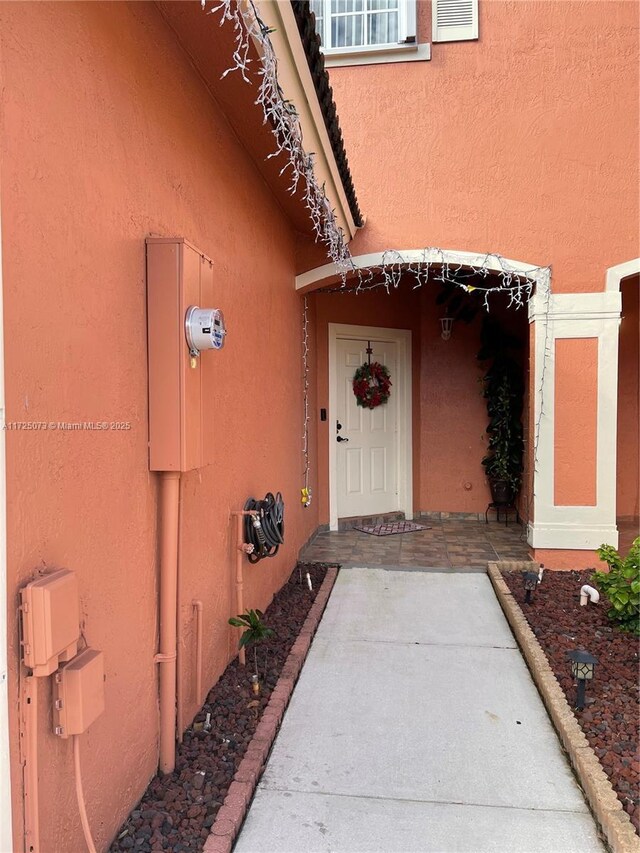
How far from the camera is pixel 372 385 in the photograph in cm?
711

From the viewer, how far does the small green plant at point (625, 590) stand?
3553 mm

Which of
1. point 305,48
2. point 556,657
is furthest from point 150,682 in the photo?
point 305,48

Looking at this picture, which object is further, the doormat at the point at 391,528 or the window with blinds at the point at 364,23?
the doormat at the point at 391,528

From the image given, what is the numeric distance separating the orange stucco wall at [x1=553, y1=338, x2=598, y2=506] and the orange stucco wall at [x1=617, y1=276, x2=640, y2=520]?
2128 mm

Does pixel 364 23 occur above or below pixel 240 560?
above

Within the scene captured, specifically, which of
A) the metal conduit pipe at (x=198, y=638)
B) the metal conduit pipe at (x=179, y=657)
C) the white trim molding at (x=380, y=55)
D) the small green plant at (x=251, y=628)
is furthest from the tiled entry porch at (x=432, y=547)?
the white trim molding at (x=380, y=55)

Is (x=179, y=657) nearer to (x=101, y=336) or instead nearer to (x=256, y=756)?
(x=256, y=756)

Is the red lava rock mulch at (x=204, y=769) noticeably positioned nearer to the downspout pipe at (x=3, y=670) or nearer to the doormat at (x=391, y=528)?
the downspout pipe at (x=3, y=670)

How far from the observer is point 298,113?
3.11 metres

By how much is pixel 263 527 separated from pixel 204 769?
1.47 metres

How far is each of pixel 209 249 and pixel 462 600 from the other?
3.13 metres

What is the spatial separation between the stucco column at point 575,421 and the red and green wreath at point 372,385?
2.32 metres

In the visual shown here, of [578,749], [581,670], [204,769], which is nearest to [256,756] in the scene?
[204,769]

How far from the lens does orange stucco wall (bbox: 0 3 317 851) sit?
1573mm
